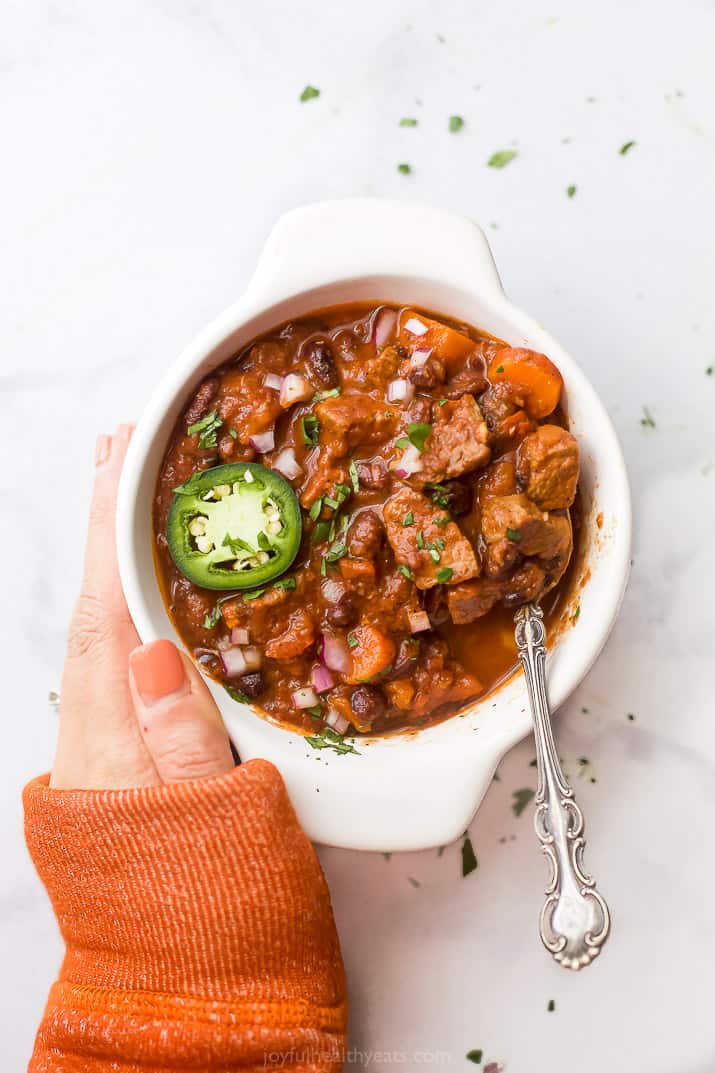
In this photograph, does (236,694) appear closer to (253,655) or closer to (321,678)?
(253,655)

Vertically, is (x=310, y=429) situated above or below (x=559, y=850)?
above

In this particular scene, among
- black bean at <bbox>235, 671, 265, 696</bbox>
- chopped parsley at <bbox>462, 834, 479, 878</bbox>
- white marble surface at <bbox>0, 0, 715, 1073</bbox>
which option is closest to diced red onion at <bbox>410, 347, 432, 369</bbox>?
white marble surface at <bbox>0, 0, 715, 1073</bbox>

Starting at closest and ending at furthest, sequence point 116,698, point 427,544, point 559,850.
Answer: point 559,850 → point 427,544 → point 116,698

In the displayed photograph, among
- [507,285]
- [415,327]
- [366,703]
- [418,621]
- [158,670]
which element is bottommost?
[366,703]

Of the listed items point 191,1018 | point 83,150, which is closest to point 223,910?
point 191,1018

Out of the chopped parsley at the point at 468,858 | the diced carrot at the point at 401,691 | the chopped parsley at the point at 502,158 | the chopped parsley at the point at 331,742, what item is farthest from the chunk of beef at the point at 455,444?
the chopped parsley at the point at 468,858

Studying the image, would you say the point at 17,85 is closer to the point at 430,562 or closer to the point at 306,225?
the point at 306,225

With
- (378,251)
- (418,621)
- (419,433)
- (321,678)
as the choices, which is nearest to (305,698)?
(321,678)

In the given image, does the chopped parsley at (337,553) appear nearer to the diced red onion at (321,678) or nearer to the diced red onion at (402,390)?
the diced red onion at (321,678)
